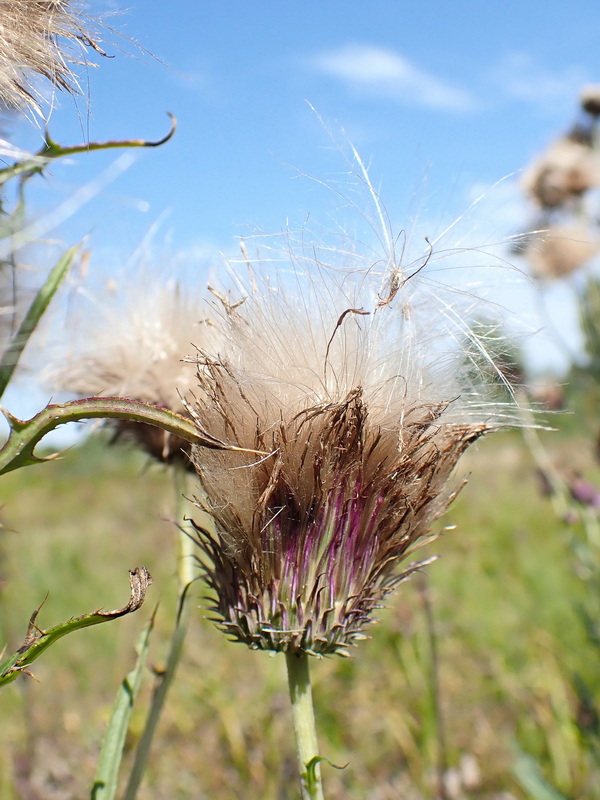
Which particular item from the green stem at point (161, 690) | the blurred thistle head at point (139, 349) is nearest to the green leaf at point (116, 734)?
the green stem at point (161, 690)

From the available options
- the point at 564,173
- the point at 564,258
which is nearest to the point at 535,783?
the point at 564,258

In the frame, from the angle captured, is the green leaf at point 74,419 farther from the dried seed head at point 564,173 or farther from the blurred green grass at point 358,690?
the dried seed head at point 564,173

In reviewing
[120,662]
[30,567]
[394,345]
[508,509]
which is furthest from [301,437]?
[508,509]

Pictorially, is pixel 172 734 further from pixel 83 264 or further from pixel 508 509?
pixel 508 509

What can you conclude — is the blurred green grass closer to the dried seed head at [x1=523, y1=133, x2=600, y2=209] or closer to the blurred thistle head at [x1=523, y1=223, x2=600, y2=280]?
the blurred thistle head at [x1=523, y1=223, x2=600, y2=280]

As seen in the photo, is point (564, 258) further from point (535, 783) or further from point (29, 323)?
point (29, 323)

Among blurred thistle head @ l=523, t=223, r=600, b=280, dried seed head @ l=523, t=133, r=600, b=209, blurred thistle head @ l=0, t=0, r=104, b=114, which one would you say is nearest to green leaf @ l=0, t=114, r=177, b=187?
blurred thistle head @ l=0, t=0, r=104, b=114

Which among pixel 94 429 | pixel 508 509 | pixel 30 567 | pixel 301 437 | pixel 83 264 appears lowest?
pixel 301 437
